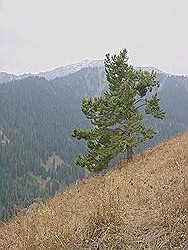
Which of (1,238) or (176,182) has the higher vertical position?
(176,182)

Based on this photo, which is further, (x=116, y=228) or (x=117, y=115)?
(x=117, y=115)

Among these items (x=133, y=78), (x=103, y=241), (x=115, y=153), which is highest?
(x=133, y=78)

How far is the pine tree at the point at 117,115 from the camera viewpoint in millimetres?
22953

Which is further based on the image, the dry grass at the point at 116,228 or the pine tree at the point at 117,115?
the pine tree at the point at 117,115

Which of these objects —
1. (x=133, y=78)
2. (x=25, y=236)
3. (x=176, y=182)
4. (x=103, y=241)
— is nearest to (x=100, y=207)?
(x=103, y=241)

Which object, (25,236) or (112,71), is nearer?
(25,236)

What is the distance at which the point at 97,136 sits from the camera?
2323 centimetres

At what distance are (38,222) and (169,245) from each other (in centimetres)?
267

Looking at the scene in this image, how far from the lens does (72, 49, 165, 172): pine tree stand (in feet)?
75.3

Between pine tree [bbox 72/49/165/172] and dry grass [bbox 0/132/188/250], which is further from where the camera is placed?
pine tree [bbox 72/49/165/172]

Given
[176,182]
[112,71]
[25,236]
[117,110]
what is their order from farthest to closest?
[112,71] → [117,110] → [176,182] → [25,236]

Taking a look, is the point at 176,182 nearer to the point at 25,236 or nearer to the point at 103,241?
the point at 103,241

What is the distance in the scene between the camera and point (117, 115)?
23.2 m

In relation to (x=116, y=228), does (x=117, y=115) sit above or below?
above
